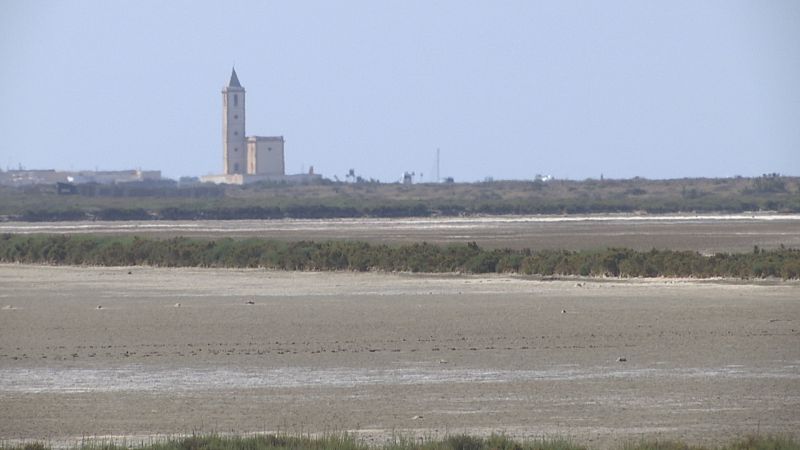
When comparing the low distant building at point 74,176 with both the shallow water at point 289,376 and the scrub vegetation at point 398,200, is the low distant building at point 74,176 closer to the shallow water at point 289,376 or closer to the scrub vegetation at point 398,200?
the scrub vegetation at point 398,200

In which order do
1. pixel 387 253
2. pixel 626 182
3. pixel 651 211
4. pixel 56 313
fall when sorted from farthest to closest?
1. pixel 626 182
2. pixel 651 211
3. pixel 387 253
4. pixel 56 313

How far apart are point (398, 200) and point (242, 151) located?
42.0 meters

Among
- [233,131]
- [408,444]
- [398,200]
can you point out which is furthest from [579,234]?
[233,131]

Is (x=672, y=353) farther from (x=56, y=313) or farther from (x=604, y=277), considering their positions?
(x=604, y=277)

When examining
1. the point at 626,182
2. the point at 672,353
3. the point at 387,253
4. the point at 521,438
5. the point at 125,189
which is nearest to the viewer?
the point at 521,438

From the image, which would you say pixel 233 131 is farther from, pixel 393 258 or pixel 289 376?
pixel 289 376

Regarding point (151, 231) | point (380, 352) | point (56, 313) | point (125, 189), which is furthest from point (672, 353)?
point (125, 189)

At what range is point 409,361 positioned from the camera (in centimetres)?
1956

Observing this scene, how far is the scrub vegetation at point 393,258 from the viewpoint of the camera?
33.8 metres

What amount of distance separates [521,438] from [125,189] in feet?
386

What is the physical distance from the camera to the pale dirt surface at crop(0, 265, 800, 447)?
1488 centimetres

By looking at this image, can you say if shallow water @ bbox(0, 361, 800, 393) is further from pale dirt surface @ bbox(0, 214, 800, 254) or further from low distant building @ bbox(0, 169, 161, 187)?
low distant building @ bbox(0, 169, 161, 187)

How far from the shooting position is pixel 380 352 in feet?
67.6

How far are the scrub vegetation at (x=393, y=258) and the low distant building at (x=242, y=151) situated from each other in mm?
106110
